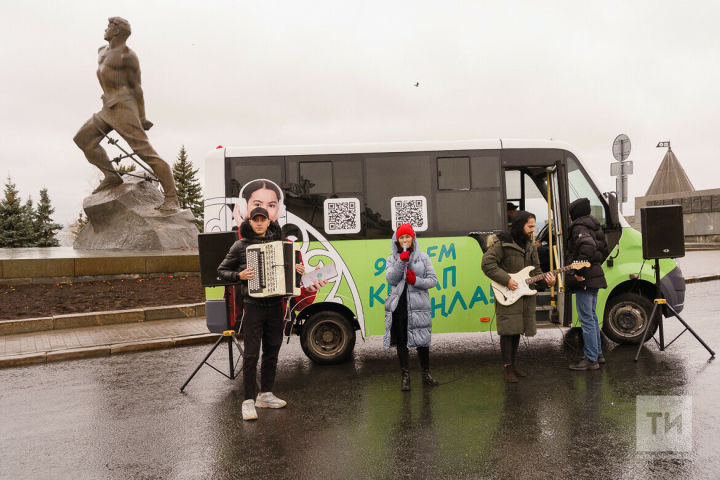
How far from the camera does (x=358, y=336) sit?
9141mm

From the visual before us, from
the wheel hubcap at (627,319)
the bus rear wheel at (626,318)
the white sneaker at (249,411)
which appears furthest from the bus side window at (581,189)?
the white sneaker at (249,411)

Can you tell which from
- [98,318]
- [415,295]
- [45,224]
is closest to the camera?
[415,295]

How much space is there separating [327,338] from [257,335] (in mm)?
2080

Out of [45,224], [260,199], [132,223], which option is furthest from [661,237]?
[45,224]

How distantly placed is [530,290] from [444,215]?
60.0 inches

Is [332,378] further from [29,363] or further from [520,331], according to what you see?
[29,363]

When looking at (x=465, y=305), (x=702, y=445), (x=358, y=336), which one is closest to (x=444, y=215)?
(x=465, y=305)

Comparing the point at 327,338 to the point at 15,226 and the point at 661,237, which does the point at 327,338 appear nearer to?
the point at 661,237

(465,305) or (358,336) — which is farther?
(358,336)

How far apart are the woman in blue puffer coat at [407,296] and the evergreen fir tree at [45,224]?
2811cm

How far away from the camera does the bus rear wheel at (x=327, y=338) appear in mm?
7062

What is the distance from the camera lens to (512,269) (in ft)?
19.9

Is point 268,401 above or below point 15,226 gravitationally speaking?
below

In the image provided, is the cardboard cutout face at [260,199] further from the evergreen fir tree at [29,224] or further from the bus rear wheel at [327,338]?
the evergreen fir tree at [29,224]
